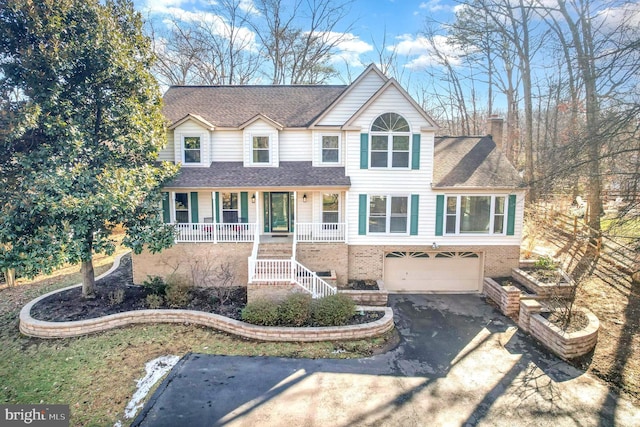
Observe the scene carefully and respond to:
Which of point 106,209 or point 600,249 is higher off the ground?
point 106,209

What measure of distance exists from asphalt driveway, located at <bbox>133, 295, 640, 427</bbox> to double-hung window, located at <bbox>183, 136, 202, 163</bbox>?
8.12 meters

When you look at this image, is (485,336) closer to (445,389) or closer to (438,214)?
(445,389)

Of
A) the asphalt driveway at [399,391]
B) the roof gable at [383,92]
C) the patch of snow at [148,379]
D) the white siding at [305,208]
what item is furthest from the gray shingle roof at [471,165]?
the patch of snow at [148,379]

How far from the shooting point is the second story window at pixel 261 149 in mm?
13812

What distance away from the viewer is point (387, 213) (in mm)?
13195

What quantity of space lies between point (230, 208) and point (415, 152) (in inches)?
307

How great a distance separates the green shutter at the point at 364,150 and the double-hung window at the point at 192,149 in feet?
21.4

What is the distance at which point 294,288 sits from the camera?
1084 cm

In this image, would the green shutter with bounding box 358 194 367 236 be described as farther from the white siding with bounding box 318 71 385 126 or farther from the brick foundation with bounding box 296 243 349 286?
the white siding with bounding box 318 71 385 126

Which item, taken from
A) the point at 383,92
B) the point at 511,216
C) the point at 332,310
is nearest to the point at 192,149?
the point at 383,92

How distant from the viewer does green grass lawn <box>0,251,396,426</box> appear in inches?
273

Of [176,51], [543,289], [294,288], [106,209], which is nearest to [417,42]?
[176,51]

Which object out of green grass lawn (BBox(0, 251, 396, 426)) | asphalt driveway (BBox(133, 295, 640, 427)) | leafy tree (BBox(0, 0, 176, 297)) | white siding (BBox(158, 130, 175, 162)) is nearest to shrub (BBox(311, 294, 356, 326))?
green grass lawn (BBox(0, 251, 396, 426))

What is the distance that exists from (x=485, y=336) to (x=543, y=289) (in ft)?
10.4
